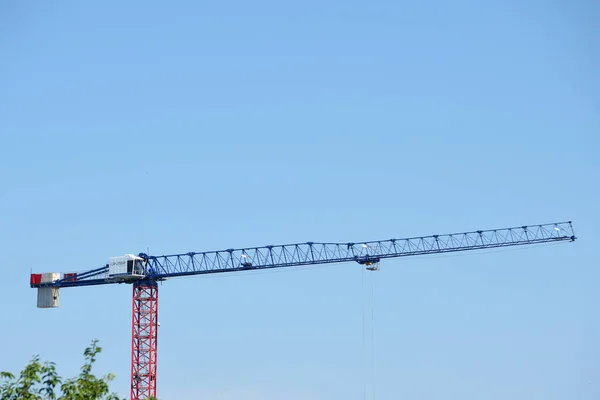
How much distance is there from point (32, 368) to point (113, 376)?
729cm

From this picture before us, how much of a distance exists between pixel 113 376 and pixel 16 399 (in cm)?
831

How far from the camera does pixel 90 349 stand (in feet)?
326

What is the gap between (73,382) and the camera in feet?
324

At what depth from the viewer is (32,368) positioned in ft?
313

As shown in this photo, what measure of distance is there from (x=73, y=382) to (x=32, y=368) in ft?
15.1

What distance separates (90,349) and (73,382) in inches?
123

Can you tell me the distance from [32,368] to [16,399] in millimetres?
3515

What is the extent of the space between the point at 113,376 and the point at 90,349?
308cm

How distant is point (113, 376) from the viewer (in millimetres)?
99250

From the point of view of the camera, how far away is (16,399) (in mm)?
96812
